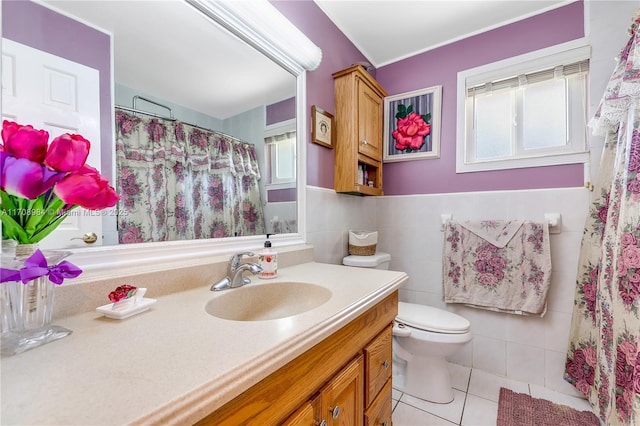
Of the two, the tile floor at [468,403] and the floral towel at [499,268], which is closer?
the tile floor at [468,403]

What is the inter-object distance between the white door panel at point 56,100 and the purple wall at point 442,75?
977 mm

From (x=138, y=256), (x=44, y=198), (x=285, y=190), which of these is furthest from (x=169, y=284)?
(x=285, y=190)

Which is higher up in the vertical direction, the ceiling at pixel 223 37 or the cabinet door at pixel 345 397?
the ceiling at pixel 223 37

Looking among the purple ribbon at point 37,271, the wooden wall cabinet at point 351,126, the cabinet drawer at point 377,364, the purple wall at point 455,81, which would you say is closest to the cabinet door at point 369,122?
the wooden wall cabinet at point 351,126

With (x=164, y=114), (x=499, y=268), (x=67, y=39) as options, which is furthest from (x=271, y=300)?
(x=499, y=268)

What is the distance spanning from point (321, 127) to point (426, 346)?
1.36 m

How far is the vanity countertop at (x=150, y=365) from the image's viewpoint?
13.1 inches

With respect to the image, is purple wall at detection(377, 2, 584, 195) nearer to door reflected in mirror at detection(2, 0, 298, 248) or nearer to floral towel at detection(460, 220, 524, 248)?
floral towel at detection(460, 220, 524, 248)

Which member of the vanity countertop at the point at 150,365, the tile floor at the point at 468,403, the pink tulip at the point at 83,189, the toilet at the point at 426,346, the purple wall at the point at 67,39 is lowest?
the tile floor at the point at 468,403

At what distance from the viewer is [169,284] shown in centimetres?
84

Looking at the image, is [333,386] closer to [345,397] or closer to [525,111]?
[345,397]

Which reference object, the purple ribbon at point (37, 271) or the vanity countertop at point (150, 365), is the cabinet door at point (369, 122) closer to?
the vanity countertop at point (150, 365)

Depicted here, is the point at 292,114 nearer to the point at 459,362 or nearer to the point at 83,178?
the point at 83,178

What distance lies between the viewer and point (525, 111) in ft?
5.81
